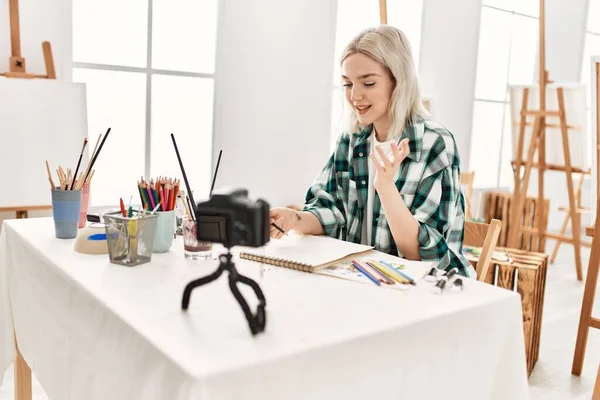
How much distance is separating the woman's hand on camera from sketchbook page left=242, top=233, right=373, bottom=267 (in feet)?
0.07

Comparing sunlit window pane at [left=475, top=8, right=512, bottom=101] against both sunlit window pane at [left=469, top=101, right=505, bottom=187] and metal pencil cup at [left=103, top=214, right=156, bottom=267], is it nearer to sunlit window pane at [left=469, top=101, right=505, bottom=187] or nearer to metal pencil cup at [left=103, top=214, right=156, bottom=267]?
sunlit window pane at [left=469, top=101, right=505, bottom=187]

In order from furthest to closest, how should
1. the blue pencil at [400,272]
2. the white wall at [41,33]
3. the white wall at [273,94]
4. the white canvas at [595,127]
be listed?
the white wall at [273,94], the white wall at [41,33], the white canvas at [595,127], the blue pencil at [400,272]

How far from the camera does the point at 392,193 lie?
1.50m

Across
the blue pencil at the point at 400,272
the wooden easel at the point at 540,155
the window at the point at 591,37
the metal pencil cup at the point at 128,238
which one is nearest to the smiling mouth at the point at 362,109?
the blue pencil at the point at 400,272

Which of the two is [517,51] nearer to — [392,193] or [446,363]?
[392,193]

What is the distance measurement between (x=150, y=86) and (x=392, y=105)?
7.04 ft

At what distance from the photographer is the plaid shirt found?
1650mm

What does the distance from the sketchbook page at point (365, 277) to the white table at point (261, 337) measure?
3 cm

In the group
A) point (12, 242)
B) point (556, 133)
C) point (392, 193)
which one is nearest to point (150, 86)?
point (12, 242)

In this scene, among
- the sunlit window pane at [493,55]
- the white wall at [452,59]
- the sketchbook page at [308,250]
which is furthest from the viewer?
the sunlit window pane at [493,55]

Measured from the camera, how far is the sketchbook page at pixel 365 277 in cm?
119

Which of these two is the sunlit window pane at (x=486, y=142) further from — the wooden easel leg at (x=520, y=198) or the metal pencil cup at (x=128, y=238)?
the metal pencil cup at (x=128, y=238)

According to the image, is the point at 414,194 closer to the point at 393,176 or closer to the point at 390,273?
the point at 393,176

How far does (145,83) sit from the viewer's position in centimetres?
352
